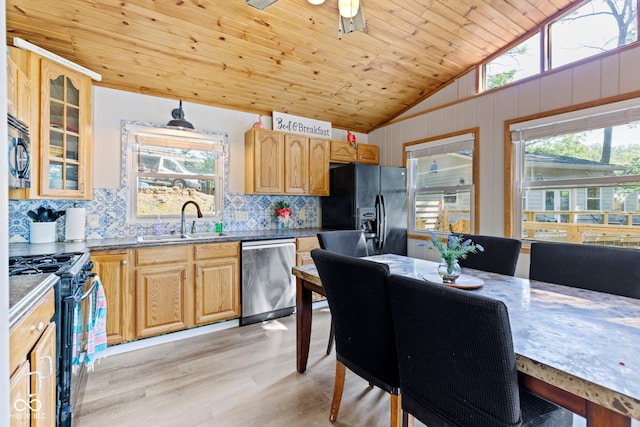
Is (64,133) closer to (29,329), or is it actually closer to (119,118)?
(119,118)

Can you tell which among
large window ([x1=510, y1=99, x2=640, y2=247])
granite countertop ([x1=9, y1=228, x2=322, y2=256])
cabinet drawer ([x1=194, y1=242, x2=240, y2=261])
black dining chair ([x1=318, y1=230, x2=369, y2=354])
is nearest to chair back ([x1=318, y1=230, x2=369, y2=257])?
black dining chair ([x1=318, y1=230, x2=369, y2=354])

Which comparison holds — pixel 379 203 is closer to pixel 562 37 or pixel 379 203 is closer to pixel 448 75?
pixel 448 75

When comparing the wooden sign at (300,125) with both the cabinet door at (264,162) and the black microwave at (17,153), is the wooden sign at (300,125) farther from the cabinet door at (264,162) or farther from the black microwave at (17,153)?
the black microwave at (17,153)

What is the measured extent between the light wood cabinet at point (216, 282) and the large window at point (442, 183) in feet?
8.00

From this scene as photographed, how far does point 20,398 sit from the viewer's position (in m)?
0.98

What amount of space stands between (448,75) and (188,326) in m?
3.97

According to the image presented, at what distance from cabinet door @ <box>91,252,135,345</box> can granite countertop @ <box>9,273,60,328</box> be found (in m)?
1.08

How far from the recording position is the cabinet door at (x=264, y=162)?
347cm

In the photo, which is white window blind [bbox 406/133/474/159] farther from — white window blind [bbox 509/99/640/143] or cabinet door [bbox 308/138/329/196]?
cabinet door [bbox 308/138/329/196]

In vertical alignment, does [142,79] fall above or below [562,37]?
below

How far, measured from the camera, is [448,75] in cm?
360

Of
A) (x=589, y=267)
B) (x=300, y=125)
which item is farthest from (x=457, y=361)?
(x=300, y=125)

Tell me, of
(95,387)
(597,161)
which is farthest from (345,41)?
(95,387)

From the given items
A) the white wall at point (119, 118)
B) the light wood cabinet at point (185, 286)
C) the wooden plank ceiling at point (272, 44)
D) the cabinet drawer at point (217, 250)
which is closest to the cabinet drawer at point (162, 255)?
the light wood cabinet at point (185, 286)
